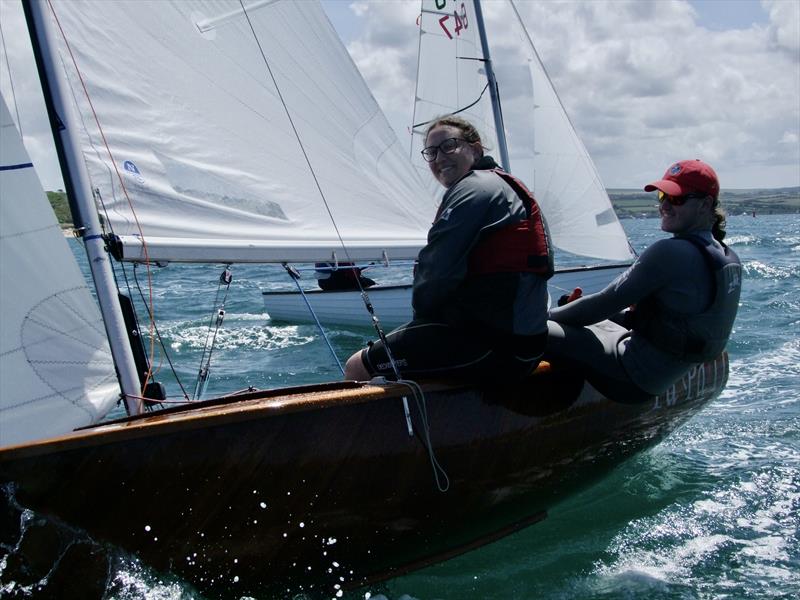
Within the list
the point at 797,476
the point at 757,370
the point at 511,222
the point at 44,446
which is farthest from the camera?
the point at 757,370

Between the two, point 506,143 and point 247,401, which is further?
point 506,143

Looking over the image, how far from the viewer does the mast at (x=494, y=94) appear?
10273mm

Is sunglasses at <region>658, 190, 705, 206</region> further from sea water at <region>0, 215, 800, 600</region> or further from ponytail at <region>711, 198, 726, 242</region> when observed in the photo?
sea water at <region>0, 215, 800, 600</region>

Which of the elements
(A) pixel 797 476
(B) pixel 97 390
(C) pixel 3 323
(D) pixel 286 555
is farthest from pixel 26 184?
(A) pixel 797 476

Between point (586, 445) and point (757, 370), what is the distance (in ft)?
11.0

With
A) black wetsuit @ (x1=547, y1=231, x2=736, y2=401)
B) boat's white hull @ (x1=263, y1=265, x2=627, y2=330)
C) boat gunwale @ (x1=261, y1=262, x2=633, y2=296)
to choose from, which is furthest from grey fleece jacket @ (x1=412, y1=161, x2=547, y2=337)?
boat's white hull @ (x1=263, y1=265, x2=627, y2=330)

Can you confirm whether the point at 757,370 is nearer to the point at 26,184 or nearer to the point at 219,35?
the point at 219,35

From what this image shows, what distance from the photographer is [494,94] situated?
1031 cm

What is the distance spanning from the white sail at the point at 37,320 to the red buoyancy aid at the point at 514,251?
1414 mm

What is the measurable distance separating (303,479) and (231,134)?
6.32 feet

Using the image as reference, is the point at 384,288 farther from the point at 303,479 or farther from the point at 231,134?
the point at 303,479

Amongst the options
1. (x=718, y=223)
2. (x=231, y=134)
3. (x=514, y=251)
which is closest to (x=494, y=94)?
(x=231, y=134)

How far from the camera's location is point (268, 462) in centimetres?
236

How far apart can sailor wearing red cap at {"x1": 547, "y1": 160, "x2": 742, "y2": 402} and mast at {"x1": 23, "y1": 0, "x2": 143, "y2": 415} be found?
1580mm
